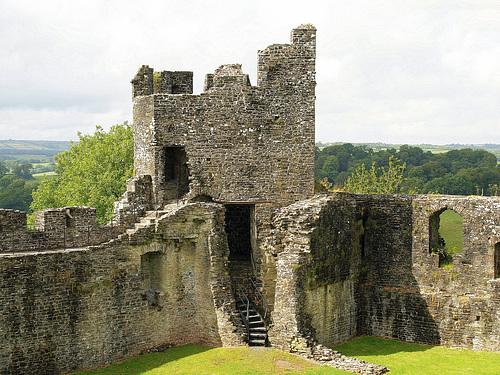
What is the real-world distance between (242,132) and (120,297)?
746cm

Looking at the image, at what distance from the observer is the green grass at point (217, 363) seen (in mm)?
22125

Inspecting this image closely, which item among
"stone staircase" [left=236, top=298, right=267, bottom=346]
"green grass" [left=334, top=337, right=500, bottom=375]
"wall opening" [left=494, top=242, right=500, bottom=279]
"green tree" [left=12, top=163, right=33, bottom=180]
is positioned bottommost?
"green grass" [left=334, top=337, right=500, bottom=375]

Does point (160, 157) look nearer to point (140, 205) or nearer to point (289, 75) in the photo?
point (140, 205)

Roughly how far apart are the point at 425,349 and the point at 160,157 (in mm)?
11782

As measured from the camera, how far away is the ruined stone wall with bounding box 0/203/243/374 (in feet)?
68.7

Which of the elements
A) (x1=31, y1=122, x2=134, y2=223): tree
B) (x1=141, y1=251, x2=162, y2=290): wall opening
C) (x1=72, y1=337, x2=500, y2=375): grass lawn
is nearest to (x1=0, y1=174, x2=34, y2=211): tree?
(x1=31, y1=122, x2=134, y2=223): tree

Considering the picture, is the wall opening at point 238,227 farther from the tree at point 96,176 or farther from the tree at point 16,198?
the tree at point 16,198

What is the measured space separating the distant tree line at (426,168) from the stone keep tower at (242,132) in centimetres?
4418

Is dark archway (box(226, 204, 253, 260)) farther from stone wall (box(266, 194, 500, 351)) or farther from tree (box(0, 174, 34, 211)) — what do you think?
tree (box(0, 174, 34, 211))

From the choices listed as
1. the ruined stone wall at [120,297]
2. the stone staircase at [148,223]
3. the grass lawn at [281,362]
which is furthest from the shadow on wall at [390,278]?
the stone staircase at [148,223]

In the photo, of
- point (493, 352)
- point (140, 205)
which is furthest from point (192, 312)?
point (493, 352)

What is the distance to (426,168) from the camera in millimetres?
86562

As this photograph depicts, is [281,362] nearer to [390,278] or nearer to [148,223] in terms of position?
[148,223]

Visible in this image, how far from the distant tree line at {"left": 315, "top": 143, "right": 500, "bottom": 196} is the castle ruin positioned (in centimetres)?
4246
